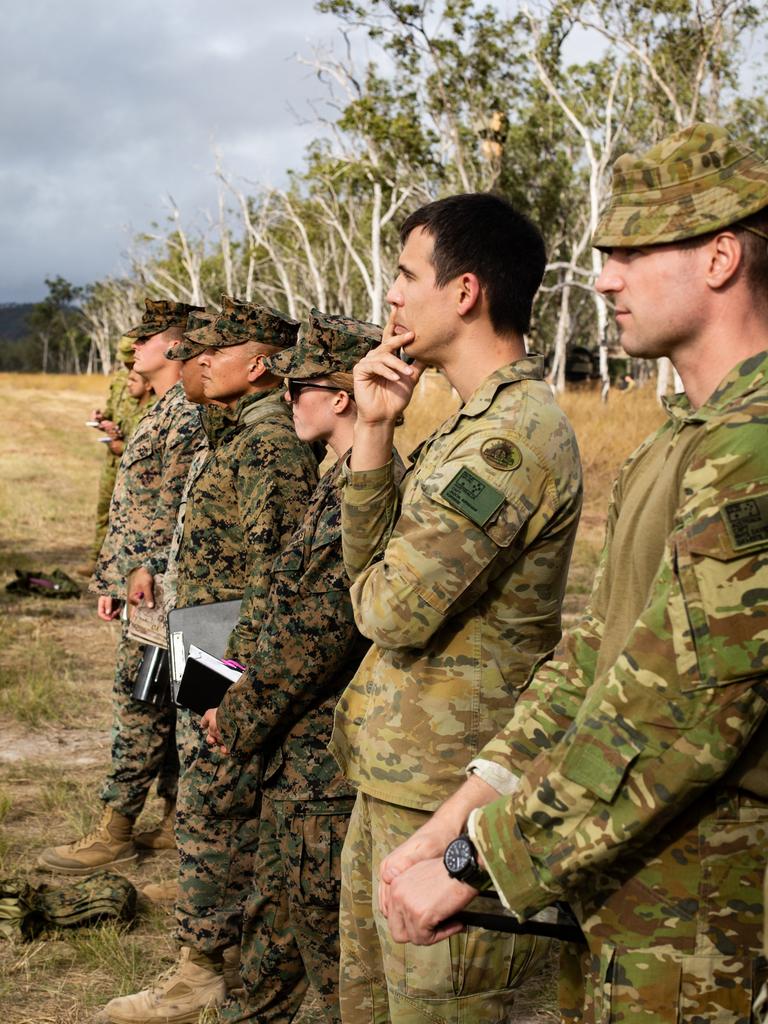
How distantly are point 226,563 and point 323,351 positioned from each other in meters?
0.85

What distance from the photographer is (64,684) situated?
666cm

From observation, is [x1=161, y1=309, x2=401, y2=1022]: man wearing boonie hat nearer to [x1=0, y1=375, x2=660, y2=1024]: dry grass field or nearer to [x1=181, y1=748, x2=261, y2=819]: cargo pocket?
[x1=181, y1=748, x2=261, y2=819]: cargo pocket

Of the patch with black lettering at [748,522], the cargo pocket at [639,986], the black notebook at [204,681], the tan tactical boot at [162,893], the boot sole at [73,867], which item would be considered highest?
the patch with black lettering at [748,522]

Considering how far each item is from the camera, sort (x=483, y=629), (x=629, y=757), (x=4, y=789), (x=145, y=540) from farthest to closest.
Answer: (x=4, y=789)
(x=145, y=540)
(x=483, y=629)
(x=629, y=757)

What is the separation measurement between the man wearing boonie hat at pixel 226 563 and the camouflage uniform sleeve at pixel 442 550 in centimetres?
110

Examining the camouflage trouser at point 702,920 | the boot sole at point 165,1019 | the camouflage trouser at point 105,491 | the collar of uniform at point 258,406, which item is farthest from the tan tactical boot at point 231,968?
the camouflage trouser at point 105,491

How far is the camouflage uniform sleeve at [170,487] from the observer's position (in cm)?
427

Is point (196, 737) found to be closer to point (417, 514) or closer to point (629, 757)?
point (417, 514)

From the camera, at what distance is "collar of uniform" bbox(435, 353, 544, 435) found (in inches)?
81.8

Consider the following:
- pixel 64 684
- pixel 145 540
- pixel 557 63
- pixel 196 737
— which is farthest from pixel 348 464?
pixel 557 63

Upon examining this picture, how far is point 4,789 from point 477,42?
2218cm

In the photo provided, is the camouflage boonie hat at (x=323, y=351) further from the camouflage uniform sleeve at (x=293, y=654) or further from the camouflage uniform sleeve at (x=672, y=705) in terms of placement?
the camouflage uniform sleeve at (x=672, y=705)

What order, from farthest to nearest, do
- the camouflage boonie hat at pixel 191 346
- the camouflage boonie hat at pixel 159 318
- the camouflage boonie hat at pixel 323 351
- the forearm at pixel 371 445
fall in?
1. the camouflage boonie hat at pixel 159 318
2. the camouflage boonie hat at pixel 191 346
3. the camouflage boonie hat at pixel 323 351
4. the forearm at pixel 371 445

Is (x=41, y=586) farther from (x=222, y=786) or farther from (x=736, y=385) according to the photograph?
(x=736, y=385)
